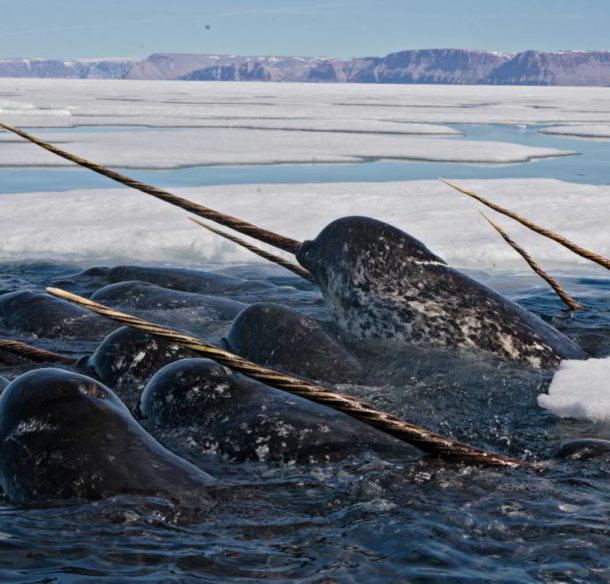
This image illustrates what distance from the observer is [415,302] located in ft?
21.8

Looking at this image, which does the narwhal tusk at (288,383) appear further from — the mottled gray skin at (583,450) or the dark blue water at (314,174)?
the dark blue water at (314,174)

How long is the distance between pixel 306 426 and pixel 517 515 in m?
1.21

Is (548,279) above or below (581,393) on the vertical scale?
above

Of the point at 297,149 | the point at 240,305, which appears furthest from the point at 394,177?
the point at 240,305

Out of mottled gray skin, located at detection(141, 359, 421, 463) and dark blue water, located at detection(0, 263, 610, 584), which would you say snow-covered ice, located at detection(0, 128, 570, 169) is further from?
dark blue water, located at detection(0, 263, 610, 584)

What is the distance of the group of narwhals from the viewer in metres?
3.80

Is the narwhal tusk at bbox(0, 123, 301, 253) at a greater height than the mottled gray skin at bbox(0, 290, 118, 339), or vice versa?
the narwhal tusk at bbox(0, 123, 301, 253)

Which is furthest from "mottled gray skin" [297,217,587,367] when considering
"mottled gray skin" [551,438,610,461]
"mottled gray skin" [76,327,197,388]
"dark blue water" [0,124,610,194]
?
"dark blue water" [0,124,610,194]

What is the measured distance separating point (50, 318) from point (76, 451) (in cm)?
382

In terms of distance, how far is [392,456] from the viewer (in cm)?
441

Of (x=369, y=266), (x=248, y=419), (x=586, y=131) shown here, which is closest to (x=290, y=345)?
(x=369, y=266)

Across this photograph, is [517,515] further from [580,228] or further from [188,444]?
[580,228]

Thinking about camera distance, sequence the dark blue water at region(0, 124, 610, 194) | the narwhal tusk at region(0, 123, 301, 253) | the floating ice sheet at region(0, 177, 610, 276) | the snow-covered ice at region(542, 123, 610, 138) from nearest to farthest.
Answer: the narwhal tusk at region(0, 123, 301, 253) → the floating ice sheet at region(0, 177, 610, 276) → the dark blue water at region(0, 124, 610, 194) → the snow-covered ice at region(542, 123, 610, 138)

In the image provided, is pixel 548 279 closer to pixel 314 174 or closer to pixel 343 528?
pixel 343 528
